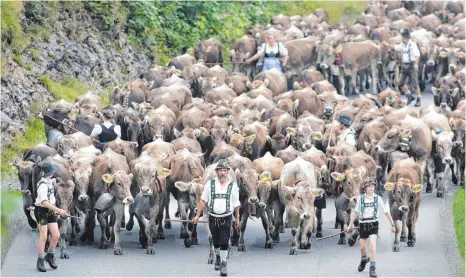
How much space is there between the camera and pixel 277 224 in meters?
21.5

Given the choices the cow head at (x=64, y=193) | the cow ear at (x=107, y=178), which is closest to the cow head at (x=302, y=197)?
the cow ear at (x=107, y=178)

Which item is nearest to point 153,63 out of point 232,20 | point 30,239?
point 232,20

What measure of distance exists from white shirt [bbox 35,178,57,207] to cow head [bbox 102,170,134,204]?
183 centimetres

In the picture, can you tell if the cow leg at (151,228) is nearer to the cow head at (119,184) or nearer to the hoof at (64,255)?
the cow head at (119,184)

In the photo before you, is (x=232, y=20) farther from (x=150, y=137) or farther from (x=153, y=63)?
(x=150, y=137)

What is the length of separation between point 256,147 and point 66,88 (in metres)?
9.55

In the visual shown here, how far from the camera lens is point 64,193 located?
20281mm

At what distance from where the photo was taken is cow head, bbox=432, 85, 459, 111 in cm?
3294

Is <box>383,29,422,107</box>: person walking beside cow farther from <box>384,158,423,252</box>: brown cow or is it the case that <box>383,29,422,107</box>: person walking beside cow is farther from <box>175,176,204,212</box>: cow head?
<box>175,176,204,212</box>: cow head

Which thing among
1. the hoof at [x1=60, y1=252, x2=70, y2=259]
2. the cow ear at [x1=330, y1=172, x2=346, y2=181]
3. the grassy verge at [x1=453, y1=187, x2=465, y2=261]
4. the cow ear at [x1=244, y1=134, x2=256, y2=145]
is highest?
the cow ear at [x1=244, y1=134, x2=256, y2=145]

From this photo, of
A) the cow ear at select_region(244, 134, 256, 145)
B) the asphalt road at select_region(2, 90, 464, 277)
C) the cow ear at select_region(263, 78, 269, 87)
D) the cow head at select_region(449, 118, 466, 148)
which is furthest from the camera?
the cow ear at select_region(263, 78, 269, 87)

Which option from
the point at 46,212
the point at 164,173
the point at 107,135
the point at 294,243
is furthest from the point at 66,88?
the point at 46,212

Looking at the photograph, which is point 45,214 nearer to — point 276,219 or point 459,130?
point 276,219

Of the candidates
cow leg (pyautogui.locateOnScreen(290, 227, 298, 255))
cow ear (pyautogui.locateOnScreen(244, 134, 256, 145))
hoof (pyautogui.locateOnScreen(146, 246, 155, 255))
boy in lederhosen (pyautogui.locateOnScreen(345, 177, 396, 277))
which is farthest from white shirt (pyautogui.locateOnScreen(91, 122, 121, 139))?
boy in lederhosen (pyautogui.locateOnScreen(345, 177, 396, 277))
